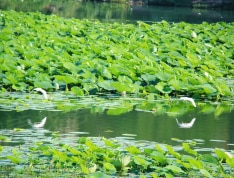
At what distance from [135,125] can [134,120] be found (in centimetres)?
28

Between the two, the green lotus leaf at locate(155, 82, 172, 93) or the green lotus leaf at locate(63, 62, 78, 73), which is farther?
the green lotus leaf at locate(63, 62, 78, 73)

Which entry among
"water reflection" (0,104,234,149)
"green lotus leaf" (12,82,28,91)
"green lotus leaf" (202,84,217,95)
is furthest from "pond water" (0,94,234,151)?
"green lotus leaf" (12,82,28,91)

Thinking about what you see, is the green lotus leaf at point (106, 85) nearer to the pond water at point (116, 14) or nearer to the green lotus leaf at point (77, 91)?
the green lotus leaf at point (77, 91)

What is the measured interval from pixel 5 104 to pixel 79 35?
6273mm

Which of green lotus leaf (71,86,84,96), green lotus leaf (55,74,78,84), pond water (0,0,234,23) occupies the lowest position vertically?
green lotus leaf (71,86,84,96)

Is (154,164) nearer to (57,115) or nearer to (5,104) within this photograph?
(57,115)

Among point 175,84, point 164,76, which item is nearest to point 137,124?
point 175,84

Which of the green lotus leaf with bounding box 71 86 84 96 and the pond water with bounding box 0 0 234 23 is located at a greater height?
the pond water with bounding box 0 0 234 23

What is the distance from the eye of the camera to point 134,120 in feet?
26.0

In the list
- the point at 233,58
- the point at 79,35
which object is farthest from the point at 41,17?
the point at 233,58

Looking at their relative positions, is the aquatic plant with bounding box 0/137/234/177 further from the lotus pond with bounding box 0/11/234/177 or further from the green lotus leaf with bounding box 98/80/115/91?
the green lotus leaf with bounding box 98/80/115/91

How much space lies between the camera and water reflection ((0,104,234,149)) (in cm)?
712

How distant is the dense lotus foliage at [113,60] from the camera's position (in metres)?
9.16

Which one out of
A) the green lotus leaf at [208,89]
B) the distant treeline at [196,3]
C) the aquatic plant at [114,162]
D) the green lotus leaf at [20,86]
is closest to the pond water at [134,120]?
the green lotus leaf at [208,89]
